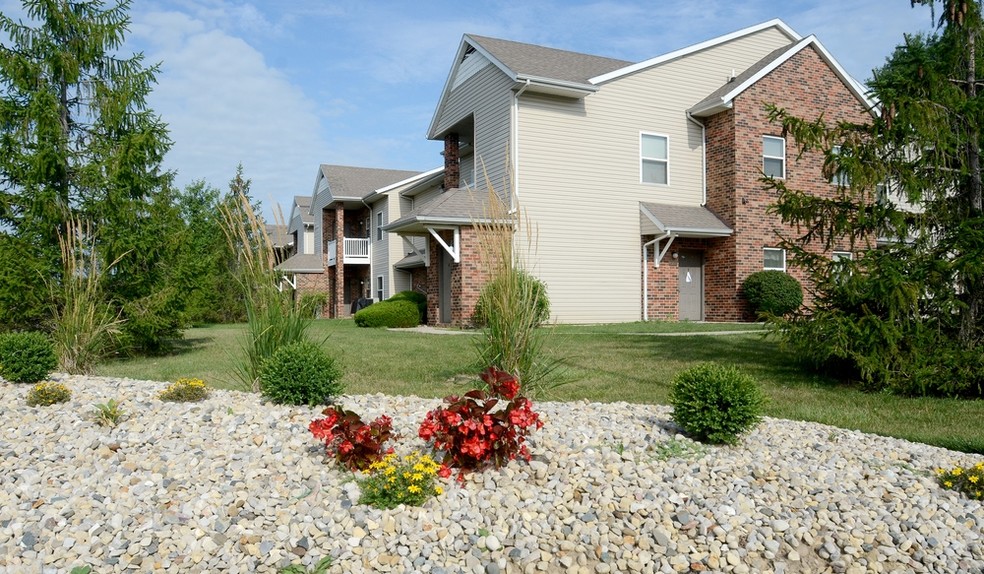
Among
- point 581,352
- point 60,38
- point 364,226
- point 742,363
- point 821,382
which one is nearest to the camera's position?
point 821,382

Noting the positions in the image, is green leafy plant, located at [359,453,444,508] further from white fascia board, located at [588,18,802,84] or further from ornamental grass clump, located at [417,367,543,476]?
white fascia board, located at [588,18,802,84]

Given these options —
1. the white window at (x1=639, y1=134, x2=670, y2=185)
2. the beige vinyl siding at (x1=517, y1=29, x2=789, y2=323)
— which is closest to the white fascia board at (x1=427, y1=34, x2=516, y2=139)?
the beige vinyl siding at (x1=517, y1=29, x2=789, y2=323)

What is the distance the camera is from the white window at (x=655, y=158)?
16531 millimetres

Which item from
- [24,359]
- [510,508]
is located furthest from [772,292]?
[24,359]

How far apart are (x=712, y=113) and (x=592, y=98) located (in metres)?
3.14

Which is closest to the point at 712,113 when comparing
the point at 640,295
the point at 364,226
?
the point at 640,295

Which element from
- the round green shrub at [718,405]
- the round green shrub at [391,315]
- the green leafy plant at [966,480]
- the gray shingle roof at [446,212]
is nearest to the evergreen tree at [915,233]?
the round green shrub at [718,405]

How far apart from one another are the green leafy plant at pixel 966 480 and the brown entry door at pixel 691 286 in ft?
44.3

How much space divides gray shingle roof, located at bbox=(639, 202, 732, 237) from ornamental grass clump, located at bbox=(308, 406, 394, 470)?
12.6 metres

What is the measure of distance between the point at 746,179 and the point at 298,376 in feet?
45.6

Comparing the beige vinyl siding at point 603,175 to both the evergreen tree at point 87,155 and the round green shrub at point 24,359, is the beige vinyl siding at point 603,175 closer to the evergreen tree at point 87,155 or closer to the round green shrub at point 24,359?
the evergreen tree at point 87,155

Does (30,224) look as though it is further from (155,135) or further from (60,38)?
(60,38)

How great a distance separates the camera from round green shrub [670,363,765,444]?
4.14m

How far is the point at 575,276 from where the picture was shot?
622 inches
